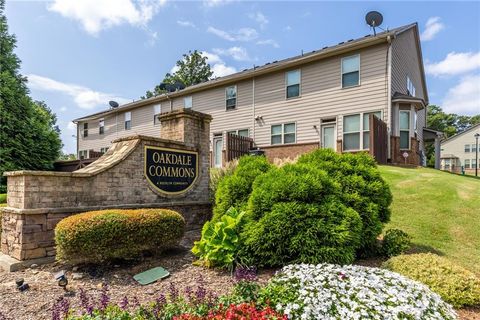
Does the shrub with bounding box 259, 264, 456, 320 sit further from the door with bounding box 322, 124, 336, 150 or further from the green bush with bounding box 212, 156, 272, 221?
the door with bounding box 322, 124, 336, 150

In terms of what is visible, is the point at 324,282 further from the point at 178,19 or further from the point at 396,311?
the point at 178,19

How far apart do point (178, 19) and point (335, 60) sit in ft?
22.9

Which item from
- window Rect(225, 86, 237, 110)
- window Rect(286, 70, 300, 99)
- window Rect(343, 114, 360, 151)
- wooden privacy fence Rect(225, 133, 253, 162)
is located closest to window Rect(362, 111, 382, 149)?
window Rect(343, 114, 360, 151)

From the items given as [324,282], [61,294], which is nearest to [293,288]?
[324,282]

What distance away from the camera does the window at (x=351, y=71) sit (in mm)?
12107

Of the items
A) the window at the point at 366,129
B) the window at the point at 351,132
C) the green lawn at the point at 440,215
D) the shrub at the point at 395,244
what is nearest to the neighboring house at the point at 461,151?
the window at the point at 366,129

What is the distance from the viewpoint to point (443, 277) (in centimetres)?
355

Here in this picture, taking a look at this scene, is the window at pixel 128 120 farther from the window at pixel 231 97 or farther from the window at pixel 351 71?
the window at pixel 351 71

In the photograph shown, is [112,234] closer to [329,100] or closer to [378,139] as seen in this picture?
[378,139]

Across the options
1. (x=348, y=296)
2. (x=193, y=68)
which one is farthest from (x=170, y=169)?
(x=193, y=68)

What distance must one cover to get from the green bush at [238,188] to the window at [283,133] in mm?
9063

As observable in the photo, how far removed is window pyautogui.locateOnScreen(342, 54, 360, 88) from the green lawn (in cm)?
503

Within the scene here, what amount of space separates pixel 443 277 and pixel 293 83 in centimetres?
1163

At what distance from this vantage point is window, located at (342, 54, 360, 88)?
12.1 meters
